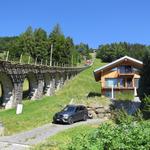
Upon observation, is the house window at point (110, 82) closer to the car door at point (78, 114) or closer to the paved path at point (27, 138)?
the car door at point (78, 114)

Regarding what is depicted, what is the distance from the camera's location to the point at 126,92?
5709 cm

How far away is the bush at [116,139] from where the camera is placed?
9.59 m

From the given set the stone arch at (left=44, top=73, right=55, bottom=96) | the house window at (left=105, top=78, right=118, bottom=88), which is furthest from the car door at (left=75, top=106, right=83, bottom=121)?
the stone arch at (left=44, top=73, right=55, bottom=96)

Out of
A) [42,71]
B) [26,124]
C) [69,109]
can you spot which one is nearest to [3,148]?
[26,124]

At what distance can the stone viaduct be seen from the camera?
42906 mm

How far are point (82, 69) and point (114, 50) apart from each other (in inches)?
1485

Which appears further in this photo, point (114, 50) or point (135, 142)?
point (114, 50)

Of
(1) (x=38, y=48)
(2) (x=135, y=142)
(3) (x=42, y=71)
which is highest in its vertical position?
(1) (x=38, y=48)

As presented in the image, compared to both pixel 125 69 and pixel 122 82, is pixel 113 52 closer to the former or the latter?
pixel 122 82

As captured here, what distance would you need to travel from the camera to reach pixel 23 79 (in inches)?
1849

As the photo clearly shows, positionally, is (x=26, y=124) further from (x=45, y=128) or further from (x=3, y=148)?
(x=3, y=148)

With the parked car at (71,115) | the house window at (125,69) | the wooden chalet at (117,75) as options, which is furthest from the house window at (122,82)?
the parked car at (71,115)

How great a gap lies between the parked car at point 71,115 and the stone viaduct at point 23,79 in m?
9.93

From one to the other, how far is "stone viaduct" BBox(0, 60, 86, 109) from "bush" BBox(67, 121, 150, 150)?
97.9ft
